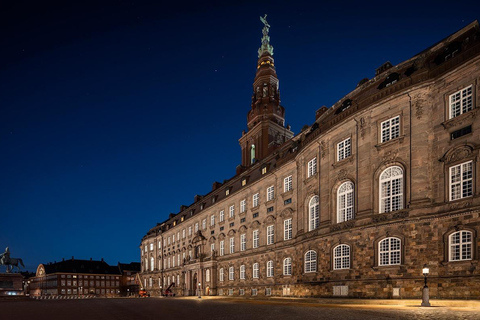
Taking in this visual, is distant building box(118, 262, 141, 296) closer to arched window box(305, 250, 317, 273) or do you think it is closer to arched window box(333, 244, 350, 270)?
arched window box(305, 250, 317, 273)

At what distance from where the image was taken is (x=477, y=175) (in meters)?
20.9

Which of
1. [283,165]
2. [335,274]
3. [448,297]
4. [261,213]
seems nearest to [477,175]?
[448,297]

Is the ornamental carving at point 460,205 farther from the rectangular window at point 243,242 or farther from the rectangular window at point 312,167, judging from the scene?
the rectangular window at point 243,242

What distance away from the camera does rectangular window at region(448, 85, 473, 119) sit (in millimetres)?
22516

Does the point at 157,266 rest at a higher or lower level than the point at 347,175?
lower

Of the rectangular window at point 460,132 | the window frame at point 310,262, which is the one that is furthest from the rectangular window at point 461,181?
the window frame at point 310,262

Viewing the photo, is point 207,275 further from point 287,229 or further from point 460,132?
point 460,132

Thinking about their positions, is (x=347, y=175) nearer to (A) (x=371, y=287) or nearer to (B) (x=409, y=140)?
(B) (x=409, y=140)

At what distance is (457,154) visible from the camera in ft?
73.5

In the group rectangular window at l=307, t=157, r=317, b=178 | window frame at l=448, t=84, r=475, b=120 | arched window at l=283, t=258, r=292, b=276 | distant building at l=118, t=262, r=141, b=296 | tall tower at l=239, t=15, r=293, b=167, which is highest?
tall tower at l=239, t=15, r=293, b=167

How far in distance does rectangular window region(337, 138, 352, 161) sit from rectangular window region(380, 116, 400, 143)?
10.8ft

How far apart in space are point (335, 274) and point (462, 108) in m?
15.0

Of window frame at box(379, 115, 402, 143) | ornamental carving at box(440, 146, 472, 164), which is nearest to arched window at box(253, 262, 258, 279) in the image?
window frame at box(379, 115, 402, 143)

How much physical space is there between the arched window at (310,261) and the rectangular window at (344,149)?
8.89 metres
